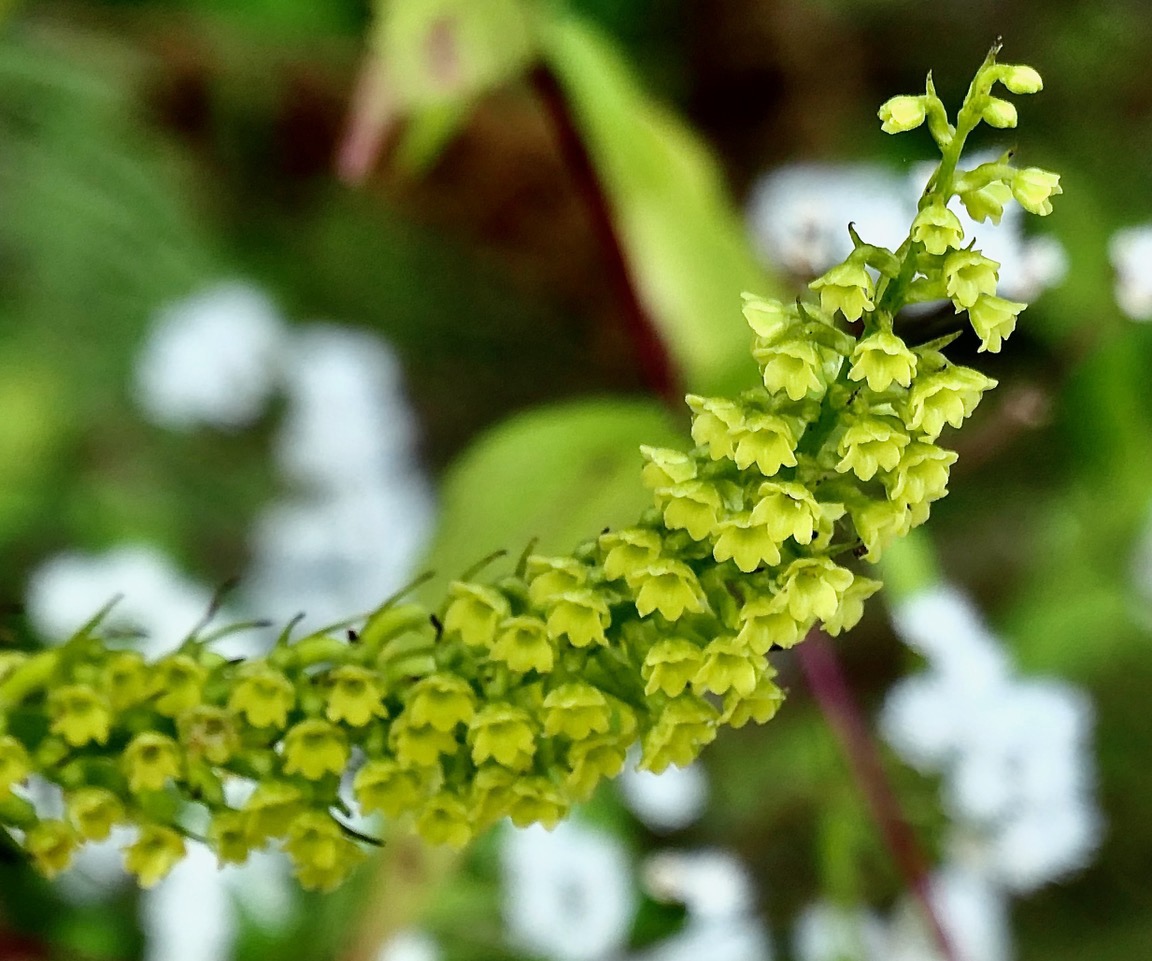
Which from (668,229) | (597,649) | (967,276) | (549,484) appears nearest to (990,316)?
(967,276)

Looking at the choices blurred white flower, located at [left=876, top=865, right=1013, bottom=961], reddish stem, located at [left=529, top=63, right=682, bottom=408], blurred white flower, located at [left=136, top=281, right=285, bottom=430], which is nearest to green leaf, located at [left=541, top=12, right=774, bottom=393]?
reddish stem, located at [left=529, top=63, right=682, bottom=408]

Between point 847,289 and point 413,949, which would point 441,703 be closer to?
point 847,289

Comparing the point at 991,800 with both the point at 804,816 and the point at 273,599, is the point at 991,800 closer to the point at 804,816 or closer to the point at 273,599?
the point at 804,816

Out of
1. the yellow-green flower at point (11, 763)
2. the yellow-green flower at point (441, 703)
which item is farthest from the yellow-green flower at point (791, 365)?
the yellow-green flower at point (11, 763)

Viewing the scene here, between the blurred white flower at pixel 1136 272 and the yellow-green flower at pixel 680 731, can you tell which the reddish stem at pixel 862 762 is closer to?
the blurred white flower at pixel 1136 272

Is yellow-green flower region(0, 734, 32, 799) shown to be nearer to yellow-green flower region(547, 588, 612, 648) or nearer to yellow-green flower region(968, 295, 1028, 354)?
yellow-green flower region(547, 588, 612, 648)

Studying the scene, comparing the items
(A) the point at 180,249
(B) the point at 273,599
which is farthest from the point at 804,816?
(A) the point at 180,249
